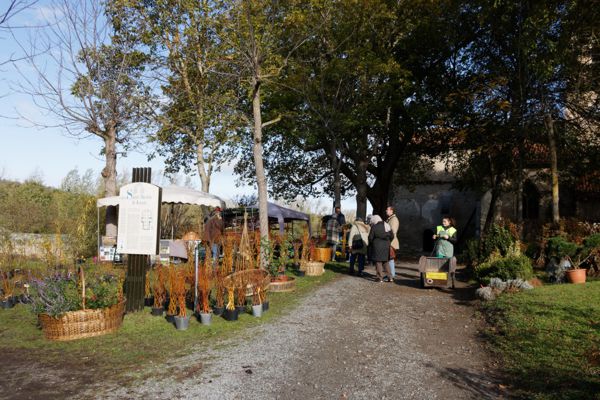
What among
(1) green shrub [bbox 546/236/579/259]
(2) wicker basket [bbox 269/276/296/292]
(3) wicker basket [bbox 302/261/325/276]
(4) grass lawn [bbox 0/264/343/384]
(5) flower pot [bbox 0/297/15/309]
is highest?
(1) green shrub [bbox 546/236/579/259]

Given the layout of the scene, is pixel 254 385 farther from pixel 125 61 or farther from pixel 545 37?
pixel 125 61

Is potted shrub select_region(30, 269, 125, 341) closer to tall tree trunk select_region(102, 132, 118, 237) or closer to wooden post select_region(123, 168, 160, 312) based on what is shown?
wooden post select_region(123, 168, 160, 312)

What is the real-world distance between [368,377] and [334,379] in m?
0.39

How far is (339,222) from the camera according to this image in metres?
18.0

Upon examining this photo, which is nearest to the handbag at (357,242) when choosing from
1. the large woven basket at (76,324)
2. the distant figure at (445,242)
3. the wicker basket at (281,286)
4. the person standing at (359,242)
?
the person standing at (359,242)

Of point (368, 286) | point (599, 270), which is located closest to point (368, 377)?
point (368, 286)

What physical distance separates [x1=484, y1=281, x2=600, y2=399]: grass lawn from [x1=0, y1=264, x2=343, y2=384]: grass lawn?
3702 mm

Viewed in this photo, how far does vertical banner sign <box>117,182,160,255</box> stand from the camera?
28.1 ft

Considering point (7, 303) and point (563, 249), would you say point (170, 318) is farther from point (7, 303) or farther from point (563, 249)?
point (563, 249)

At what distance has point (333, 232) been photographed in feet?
56.1

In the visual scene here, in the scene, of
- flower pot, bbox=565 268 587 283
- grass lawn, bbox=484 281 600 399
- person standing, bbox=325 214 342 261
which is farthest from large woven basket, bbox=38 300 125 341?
person standing, bbox=325 214 342 261

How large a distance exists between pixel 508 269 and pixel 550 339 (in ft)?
14.6

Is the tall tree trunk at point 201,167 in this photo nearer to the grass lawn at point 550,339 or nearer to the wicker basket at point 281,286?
the wicker basket at point 281,286

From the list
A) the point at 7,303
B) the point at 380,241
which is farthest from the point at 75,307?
the point at 380,241
